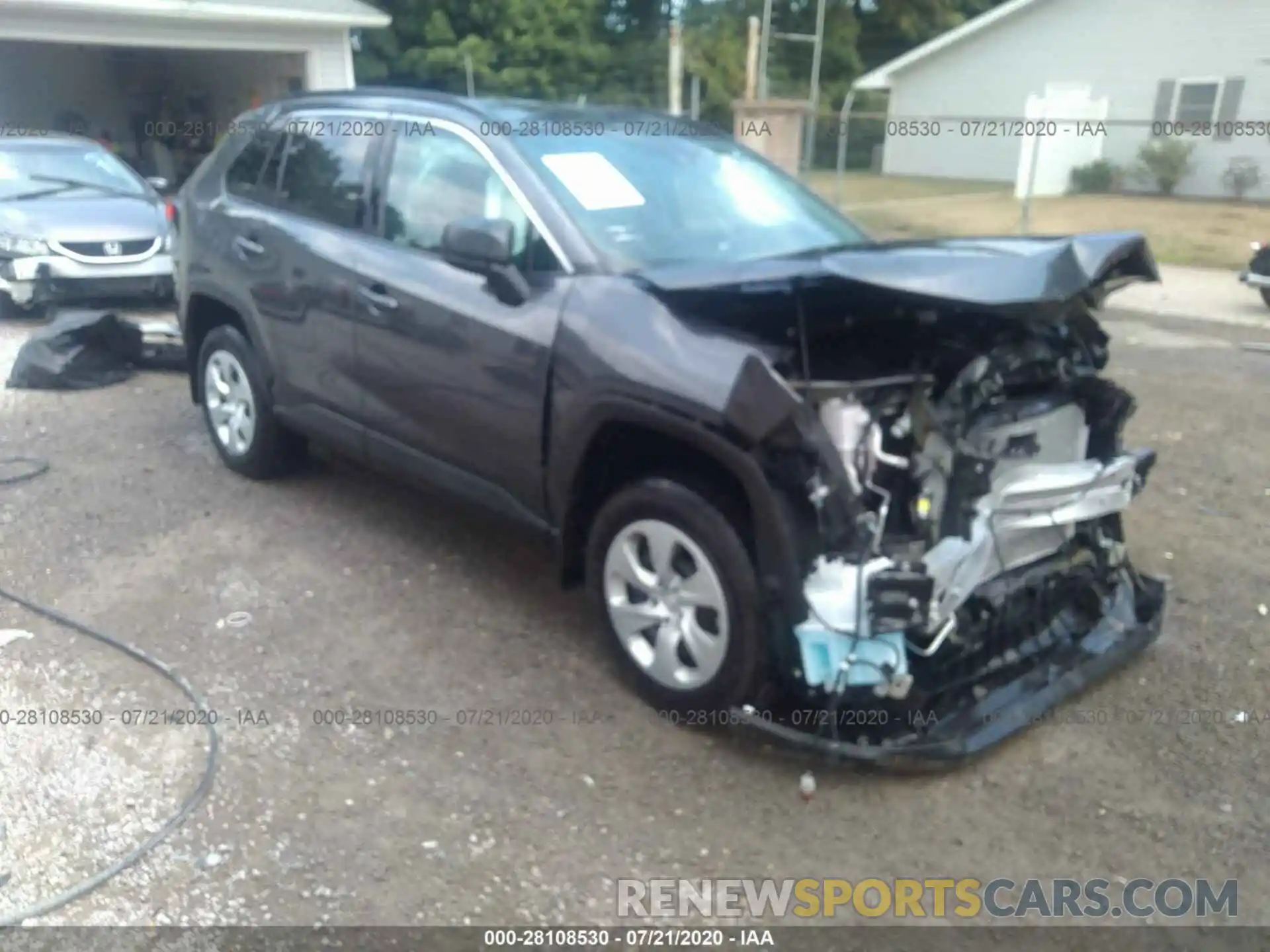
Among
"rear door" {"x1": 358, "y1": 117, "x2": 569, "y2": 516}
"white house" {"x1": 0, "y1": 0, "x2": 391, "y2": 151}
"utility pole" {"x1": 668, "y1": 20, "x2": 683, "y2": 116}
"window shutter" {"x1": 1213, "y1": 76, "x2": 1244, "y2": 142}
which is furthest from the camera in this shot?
"window shutter" {"x1": 1213, "y1": 76, "x2": 1244, "y2": 142}

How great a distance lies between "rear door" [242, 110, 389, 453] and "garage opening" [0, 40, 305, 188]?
1587 cm

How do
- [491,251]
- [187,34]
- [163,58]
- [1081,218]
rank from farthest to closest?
1. [163,58]
2. [1081,218]
3. [187,34]
4. [491,251]

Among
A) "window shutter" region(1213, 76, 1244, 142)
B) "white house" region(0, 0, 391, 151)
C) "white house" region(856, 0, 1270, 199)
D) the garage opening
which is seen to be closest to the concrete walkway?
"white house" region(856, 0, 1270, 199)

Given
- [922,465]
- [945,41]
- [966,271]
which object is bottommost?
[922,465]

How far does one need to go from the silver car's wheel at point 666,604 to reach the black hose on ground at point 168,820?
1.36m

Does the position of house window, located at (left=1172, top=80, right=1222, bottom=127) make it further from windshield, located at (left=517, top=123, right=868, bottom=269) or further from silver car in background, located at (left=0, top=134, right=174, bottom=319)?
windshield, located at (left=517, top=123, right=868, bottom=269)

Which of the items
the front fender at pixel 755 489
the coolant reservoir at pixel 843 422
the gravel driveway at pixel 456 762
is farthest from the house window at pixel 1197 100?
the front fender at pixel 755 489

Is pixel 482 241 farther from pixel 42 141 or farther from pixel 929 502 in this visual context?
pixel 42 141

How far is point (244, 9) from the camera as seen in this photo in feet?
51.9

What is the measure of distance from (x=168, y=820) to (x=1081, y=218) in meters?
17.5

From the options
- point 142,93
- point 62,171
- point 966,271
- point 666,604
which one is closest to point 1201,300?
point 966,271

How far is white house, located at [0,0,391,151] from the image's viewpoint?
1495cm

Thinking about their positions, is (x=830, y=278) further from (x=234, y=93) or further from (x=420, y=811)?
(x=234, y=93)

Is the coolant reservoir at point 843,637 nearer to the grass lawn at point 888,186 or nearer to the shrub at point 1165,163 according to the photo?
the grass lawn at point 888,186
